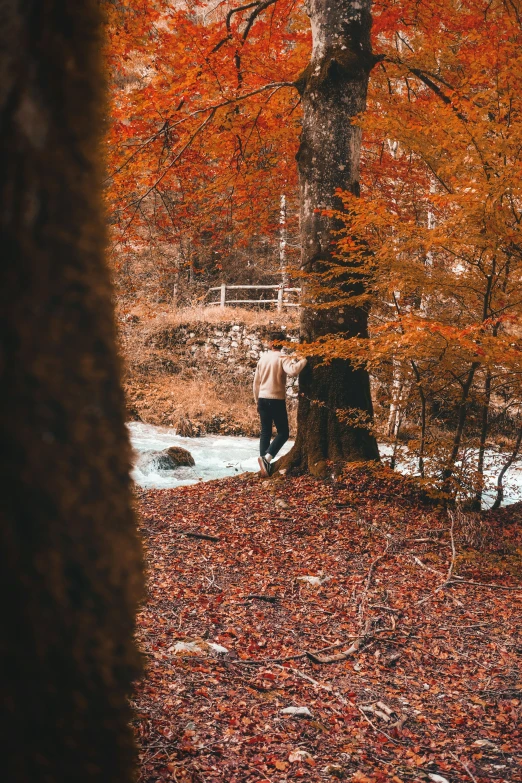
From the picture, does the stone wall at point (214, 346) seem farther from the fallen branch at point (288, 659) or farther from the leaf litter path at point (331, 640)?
the fallen branch at point (288, 659)

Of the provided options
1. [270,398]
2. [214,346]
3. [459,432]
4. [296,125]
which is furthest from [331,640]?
[214,346]

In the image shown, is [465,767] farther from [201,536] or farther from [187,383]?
[187,383]

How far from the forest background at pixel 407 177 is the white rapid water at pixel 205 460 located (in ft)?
4.57

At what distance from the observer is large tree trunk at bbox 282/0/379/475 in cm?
604

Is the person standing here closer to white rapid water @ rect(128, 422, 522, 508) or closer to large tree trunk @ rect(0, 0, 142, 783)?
white rapid water @ rect(128, 422, 522, 508)

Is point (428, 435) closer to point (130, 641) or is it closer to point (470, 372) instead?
point (470, 372)

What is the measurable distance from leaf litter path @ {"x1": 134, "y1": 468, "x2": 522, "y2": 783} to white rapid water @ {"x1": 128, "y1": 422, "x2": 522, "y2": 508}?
7.49 ft

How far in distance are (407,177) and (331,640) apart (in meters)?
8.40

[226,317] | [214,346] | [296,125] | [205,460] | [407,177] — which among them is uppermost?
[296,125]

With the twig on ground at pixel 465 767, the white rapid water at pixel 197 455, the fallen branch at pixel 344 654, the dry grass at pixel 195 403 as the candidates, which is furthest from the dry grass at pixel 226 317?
the twig on ground at pixel 465 767

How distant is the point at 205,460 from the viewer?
11523 mm

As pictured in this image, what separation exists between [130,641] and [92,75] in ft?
2.50

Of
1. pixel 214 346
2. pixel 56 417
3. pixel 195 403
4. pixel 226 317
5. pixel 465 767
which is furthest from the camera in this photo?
pixel 226 317

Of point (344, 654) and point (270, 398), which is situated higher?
point (270, 398)
